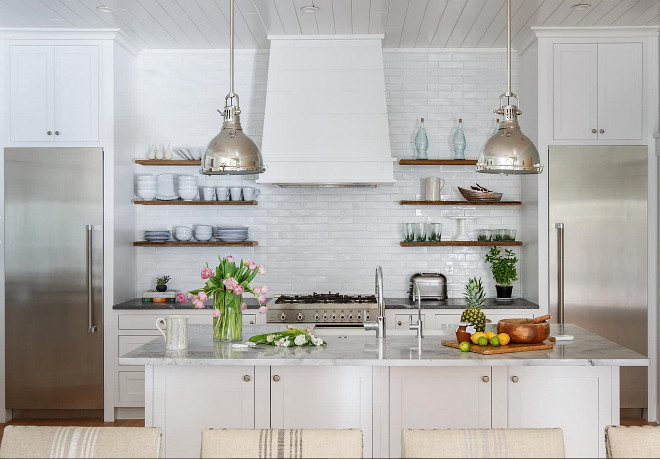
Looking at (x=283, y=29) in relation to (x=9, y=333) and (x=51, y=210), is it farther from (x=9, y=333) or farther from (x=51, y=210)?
(x=9, y=333)

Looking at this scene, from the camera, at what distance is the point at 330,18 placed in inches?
215

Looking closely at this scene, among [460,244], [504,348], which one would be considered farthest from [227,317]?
[460,244]

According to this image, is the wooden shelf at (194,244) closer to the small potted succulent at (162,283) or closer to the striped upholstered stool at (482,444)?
the small potted succulent at (162,283)

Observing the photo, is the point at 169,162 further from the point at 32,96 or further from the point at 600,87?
the point at 600,87

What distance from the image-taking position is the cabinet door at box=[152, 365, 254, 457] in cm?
352

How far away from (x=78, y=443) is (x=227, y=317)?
170cm

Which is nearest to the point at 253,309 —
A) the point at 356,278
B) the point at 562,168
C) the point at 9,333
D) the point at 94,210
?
the point at 356,278

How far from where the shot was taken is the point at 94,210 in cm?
572

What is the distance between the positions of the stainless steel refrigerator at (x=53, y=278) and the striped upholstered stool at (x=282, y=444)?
12.8 ft

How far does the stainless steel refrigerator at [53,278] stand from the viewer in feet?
18.7

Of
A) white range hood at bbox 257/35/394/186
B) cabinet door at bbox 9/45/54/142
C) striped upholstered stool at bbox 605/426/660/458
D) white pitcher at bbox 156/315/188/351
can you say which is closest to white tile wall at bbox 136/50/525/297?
white range hood at bbox 257/35/394/186

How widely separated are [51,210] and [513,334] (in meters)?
3.89

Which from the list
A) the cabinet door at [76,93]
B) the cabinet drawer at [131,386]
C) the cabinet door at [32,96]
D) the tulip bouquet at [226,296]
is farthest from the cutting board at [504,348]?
the cabinet door at [32,96]

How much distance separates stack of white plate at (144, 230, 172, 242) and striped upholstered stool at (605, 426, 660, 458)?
4750mm
